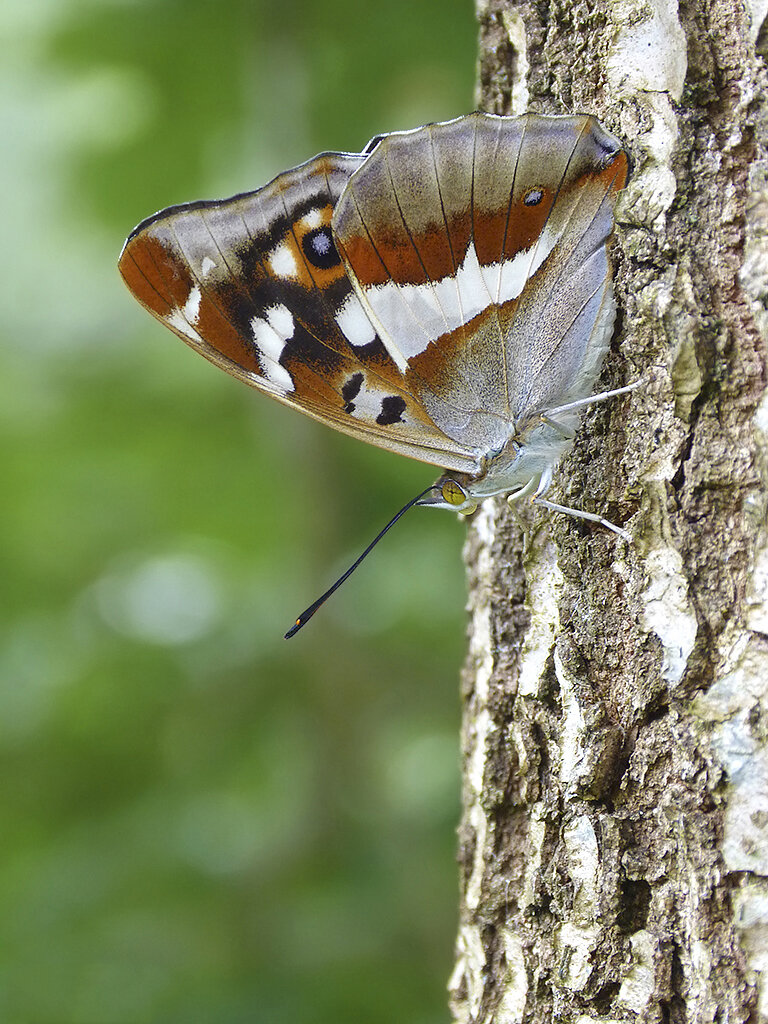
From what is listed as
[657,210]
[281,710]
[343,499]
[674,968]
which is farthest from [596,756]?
[281,710]

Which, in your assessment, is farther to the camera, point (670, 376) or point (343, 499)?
point (343, 499)

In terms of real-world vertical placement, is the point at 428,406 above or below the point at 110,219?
below

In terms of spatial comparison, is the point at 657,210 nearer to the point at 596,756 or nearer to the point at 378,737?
the point at 596,756

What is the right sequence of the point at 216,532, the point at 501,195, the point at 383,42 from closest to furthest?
1. the point at 501,195
2. the point at 383,42
3. the point at 216,532

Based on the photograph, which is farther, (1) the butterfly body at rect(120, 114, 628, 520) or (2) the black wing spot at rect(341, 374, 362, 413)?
(2) the black wing spot at rect(341, 374, 362, 413)

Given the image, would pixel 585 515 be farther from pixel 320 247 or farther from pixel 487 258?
pixel 320 247

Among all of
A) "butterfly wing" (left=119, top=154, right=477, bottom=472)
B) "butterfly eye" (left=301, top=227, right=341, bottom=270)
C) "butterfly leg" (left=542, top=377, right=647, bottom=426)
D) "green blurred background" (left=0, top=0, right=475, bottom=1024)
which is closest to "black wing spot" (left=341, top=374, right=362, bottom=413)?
"butterfly wing" (left=119, top=154, right=477, bottom=472)

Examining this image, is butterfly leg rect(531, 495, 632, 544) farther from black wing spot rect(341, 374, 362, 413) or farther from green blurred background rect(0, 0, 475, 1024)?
green blurred background rect(0, 0, 475, 1024)
